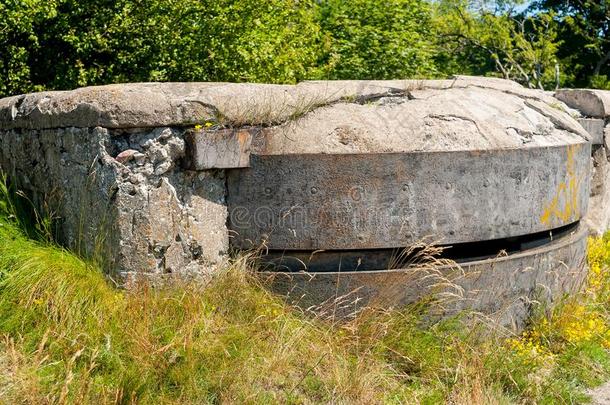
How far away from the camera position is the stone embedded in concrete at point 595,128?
6383 mm

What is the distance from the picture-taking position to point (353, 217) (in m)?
4.39

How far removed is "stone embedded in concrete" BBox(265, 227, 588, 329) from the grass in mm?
96

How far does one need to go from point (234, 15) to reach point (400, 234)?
5699 mm

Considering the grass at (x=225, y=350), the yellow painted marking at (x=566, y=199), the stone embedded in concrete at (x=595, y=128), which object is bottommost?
the grass at (x=225, y=350)

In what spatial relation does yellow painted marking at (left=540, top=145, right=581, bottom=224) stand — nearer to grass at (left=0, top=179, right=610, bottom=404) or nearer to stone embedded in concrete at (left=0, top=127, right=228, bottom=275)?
grass at (left=0, top=179, right=610, bottom=404)

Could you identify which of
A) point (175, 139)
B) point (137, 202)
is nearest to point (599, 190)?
point (175, 139)

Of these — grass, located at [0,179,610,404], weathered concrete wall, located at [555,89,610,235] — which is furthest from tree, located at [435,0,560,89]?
grass, located at [0,179,610,404]

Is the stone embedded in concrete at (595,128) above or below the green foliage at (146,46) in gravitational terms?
below

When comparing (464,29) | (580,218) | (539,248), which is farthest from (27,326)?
(464,29)

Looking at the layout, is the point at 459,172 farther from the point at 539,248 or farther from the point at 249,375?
the point at 249,375

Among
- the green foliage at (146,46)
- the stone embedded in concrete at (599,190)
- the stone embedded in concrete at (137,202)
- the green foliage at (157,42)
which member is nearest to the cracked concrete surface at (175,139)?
the stone embedded in concrete at (137,202)

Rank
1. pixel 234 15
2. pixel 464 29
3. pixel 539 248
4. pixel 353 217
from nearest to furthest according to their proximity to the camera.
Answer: pixel 353 217 < pixel 539 248 < pixel 234 15 < pixel 464 29

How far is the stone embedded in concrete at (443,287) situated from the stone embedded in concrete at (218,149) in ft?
2.03

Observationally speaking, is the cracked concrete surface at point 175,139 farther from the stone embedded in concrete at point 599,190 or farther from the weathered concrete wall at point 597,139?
the stone embedded in concrete at point 599,190
